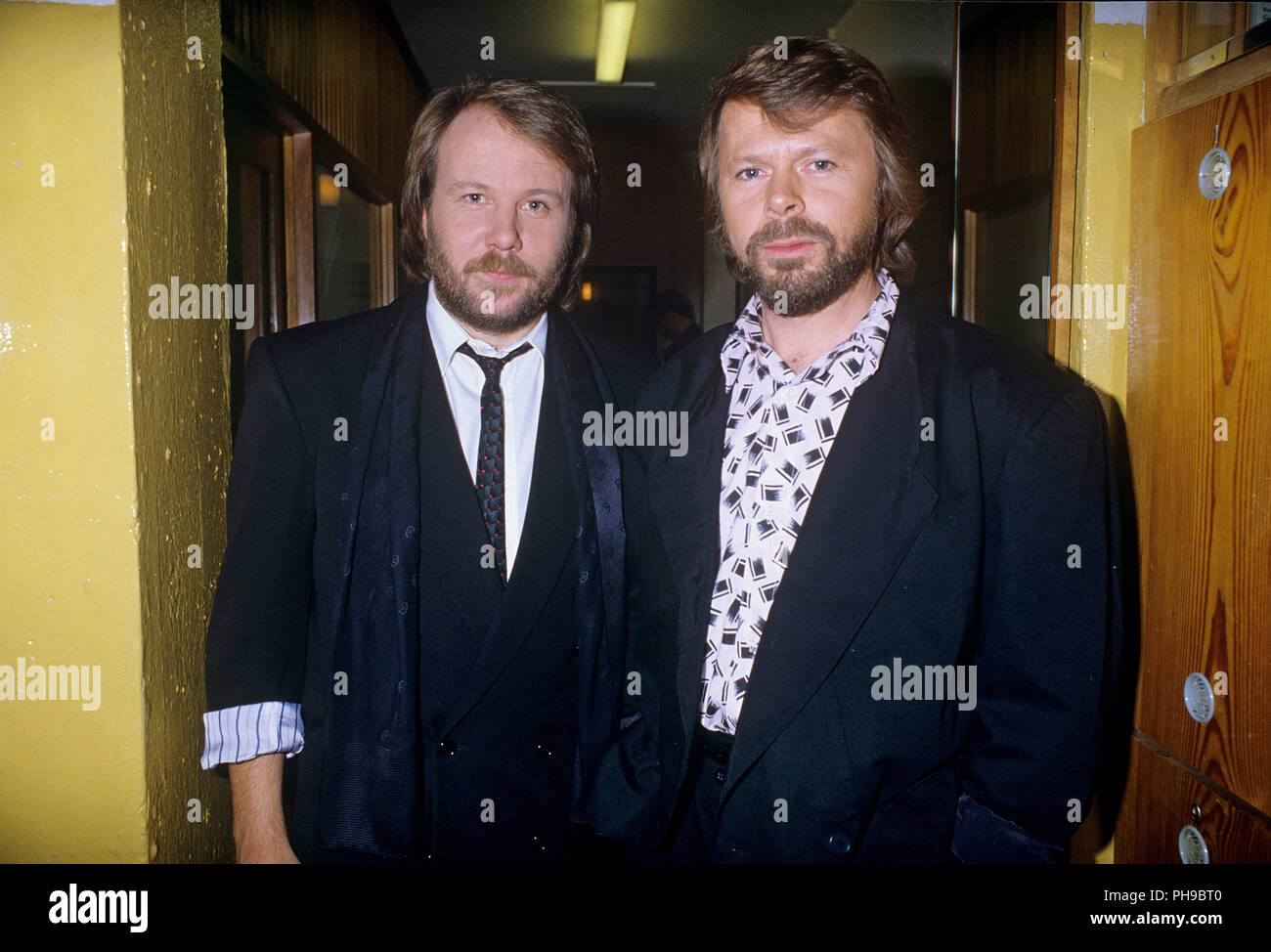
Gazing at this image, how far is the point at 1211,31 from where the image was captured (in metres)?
1.22

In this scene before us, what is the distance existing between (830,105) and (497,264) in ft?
2.04

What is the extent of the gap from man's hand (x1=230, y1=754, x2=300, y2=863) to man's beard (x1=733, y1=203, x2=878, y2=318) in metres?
1.12

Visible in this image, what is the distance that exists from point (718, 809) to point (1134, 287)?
1144 mm

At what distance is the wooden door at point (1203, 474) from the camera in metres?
1.07

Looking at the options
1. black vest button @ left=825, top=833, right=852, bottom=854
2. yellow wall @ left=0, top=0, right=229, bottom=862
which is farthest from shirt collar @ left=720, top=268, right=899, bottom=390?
yellow wall @ left=0, top=0, right=229, bottom=862

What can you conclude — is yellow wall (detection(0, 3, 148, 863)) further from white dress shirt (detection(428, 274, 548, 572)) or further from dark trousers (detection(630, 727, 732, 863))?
dark trousers (detection(630, 727, 732, 863))

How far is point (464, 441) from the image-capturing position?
1.34m

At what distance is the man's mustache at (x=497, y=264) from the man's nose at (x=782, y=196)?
442 mm

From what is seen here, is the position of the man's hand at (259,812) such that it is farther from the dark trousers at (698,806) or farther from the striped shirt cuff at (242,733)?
the dark trousers at (698,806)

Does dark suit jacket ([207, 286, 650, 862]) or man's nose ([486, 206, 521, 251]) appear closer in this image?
dark suit jacket ([207, 286, 650, 862])

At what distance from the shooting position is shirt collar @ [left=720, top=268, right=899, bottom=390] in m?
1.21

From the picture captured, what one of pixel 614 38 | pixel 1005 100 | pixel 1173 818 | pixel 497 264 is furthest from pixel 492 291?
pixel 614 38
